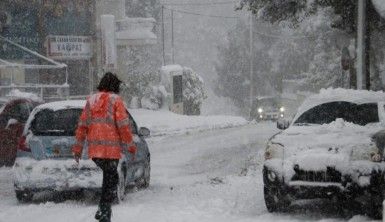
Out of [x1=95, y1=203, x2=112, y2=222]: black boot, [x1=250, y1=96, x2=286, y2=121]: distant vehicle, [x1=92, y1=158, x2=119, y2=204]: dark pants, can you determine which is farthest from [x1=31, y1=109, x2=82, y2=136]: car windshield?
[x1=250, y1=96, x2=286, y2=121]: distant vehicle

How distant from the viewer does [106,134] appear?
26.6ft

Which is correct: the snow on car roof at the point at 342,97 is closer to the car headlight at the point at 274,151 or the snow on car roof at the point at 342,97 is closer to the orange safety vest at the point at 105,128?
the car headlight at the point at 274,151

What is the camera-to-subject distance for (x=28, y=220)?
911cm

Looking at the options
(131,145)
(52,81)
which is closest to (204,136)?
(52,81)

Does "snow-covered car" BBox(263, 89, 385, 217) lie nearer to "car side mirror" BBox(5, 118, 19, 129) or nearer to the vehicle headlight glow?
the vehicle headlight glow

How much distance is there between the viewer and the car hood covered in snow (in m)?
8.69

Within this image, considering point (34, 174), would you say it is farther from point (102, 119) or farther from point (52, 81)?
point (52, 81)

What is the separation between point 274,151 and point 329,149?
75 centimetres

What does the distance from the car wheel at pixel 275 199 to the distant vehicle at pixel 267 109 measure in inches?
1280

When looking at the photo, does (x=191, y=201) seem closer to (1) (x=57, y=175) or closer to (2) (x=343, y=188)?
(1) (x=57, y=175)

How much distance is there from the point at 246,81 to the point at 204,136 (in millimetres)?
41574

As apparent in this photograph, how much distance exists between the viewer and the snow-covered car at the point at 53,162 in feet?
33.6

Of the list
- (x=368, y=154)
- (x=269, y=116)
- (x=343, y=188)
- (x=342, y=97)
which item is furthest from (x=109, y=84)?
(x=269, y=116)

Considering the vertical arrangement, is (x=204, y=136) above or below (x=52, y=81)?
below
